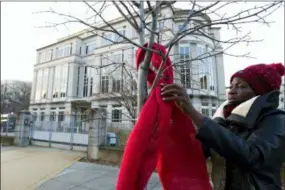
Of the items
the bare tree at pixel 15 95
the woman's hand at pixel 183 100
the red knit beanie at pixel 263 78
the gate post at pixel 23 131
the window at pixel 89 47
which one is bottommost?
the gate post at pixel 23 131

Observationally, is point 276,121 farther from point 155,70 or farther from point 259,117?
point 155,70

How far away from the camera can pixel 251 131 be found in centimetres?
106

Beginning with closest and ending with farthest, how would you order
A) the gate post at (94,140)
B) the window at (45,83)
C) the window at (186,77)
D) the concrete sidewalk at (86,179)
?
the window at (186,77)
the concrete sidewalk at (86,179)
the gate post at (94,140)
the window at (45,83)

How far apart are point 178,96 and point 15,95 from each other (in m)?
42.1

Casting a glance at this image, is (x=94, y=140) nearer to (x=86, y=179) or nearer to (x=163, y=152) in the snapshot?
(x=86, y=179)

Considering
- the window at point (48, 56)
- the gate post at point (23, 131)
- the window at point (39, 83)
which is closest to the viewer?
the gate post at point (23, 131)

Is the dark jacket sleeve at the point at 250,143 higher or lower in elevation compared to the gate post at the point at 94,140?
higher

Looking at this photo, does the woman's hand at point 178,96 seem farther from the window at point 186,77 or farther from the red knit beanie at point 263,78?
the window at point 186,77

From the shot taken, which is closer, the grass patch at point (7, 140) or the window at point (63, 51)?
the grass patch at point (7, 140)

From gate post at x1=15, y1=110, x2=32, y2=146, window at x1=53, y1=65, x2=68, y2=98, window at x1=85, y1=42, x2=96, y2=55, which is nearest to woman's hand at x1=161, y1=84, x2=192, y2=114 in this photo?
gate post at x1=15, y1=110, x2=32, y2=146

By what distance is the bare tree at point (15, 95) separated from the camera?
1271 inches

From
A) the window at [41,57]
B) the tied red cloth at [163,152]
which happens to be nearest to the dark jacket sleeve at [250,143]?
the tied red cloth at [163,152]

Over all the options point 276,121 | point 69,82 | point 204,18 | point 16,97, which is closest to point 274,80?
point 276,121

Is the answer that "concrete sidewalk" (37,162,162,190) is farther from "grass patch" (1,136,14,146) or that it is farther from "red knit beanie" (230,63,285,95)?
"grass patch" (1,136,14,146)
